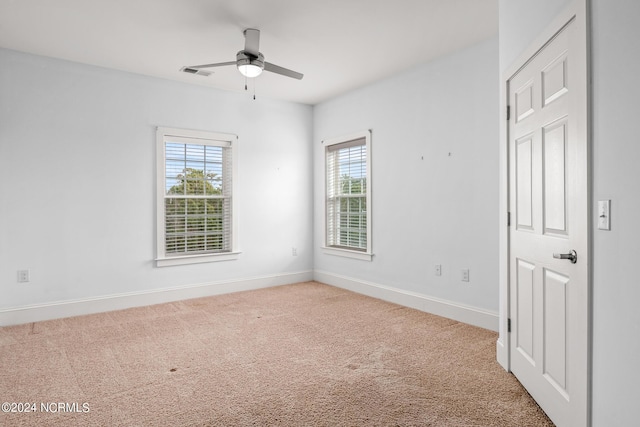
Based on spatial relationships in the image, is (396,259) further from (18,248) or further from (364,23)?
(18,248)

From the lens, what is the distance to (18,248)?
3.94 meters

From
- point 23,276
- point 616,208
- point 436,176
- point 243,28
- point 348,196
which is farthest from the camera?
point 348,196

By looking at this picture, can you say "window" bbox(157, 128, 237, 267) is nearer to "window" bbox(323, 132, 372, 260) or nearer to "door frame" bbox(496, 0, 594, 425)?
"window" bbox(323, 132, 372, 260)

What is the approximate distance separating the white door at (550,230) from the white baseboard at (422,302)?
3.60 feet

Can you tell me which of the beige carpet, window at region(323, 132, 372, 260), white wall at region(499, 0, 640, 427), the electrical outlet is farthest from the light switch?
the electrical outlet

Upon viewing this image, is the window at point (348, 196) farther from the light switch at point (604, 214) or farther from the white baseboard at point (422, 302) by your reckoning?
the light switch at point (604, 214)

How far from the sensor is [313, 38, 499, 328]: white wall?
3730 millimetres

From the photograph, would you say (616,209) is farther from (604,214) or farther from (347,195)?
(347,195)

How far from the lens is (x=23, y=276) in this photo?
13.0ft

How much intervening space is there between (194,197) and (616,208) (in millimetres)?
4514

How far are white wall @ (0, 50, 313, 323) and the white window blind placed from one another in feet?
3.36

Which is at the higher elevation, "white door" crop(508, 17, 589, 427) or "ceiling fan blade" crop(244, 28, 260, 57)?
"ceiling fan blade" crop(244, 28, 260, 57)

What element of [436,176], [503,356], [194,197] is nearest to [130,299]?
[194,197]

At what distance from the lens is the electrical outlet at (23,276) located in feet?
12.9
